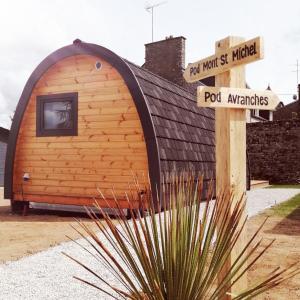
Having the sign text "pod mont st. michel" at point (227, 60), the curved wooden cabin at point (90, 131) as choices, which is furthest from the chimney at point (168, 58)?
the sign text "pod mont st. michel" at point (227, 60)

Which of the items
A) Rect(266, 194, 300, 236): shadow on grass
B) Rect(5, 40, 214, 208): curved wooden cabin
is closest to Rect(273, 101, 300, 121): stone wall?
Rect(266, 194, 300, 236): shadow on grass

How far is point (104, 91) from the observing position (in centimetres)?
1007

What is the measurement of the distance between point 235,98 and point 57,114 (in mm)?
7993

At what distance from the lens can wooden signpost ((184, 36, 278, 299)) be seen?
10.9ft

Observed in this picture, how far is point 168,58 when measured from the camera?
20797 mm

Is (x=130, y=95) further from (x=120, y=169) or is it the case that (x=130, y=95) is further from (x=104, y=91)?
(x=120, y=169)

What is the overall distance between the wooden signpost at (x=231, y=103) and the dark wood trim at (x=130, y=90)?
498 centimetres

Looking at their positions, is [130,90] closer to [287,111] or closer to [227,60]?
[227,60]

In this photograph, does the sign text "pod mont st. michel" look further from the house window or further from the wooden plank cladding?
the house window

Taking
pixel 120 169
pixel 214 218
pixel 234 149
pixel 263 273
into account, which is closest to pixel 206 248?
pixel 214 218

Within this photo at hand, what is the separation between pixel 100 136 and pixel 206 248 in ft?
26.2

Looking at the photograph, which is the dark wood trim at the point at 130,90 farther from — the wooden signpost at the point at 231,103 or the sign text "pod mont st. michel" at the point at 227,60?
the wooden signpost at the point at 231,103

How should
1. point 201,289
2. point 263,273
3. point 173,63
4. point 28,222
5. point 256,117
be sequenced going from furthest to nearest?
1. point 256,117
2. point 173,63
3. point 28,222
4. point 263,273
5. point 201,289

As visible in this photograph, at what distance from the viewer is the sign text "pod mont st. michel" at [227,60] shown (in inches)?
127
